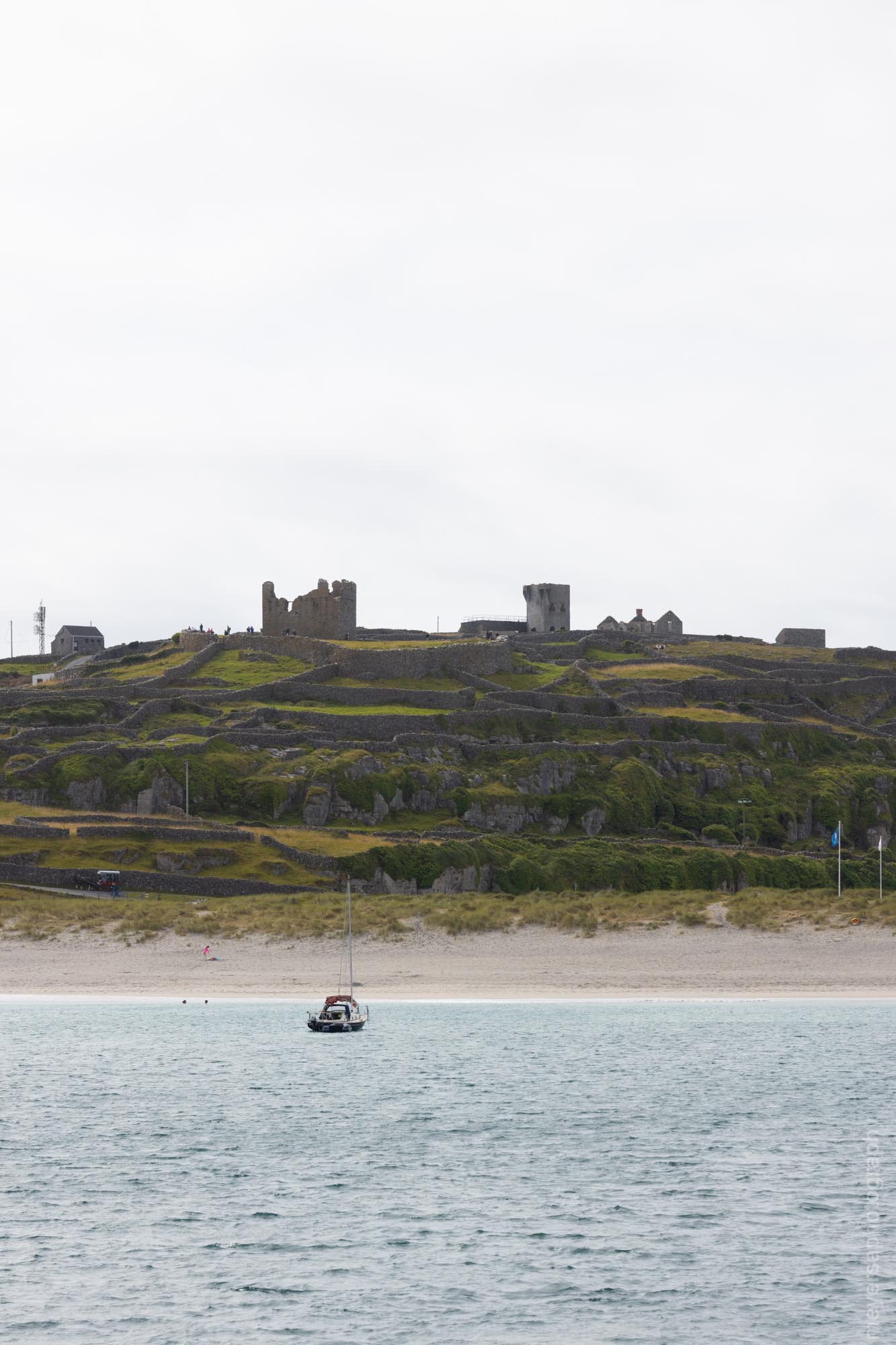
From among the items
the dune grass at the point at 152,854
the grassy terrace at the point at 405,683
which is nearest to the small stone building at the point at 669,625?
the grassy terrace at the point at 405,683

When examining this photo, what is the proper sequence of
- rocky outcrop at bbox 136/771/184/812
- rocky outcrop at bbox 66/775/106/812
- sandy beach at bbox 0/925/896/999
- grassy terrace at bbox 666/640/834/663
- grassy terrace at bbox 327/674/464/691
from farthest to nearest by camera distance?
grassy terrace at bbox 666/640/834/663 < grassy terrace at bbox 327/674/464/691 < rocky outcrop at bbox 66/775/106/812 < rocky outcrop at bbox 136/771/184/812 < sandy beach at bbox 0/925/896/999

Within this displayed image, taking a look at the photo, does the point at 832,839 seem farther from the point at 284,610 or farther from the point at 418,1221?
the point at 284,610

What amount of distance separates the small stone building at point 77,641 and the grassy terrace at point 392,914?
8862cm

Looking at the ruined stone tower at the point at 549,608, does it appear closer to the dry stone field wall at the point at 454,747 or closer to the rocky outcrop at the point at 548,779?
the dry stone field wall at the point at 454,747

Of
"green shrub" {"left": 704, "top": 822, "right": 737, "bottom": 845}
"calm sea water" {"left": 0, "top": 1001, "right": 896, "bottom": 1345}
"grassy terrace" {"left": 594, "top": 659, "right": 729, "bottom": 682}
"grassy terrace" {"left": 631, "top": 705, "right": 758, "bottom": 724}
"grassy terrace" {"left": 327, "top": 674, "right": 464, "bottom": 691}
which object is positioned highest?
"grassy terrace" {"left": 594, "top": 659, "right": 729, "bottom": 682}

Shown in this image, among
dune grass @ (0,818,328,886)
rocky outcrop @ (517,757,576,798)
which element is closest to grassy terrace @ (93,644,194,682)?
rocky outcrop @ (517,757,576,798)

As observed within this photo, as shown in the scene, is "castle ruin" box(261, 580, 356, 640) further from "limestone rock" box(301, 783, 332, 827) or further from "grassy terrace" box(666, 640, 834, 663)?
"limestone rock" box(301, 783, 332, 827)

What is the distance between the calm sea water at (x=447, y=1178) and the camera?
24.3 m

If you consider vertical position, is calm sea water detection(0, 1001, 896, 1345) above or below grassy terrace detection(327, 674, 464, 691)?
below

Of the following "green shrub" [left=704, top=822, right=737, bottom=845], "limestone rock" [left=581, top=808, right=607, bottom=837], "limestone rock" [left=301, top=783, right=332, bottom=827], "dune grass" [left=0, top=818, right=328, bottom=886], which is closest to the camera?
"dune grass" [left=0, top=818, right=328, bottom=886]

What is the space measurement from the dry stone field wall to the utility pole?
0.78 feet

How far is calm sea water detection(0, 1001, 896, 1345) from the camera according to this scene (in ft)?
79.7


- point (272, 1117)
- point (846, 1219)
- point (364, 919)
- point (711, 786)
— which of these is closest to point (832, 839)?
point (364, 919)

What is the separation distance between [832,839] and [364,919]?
19931 mm
